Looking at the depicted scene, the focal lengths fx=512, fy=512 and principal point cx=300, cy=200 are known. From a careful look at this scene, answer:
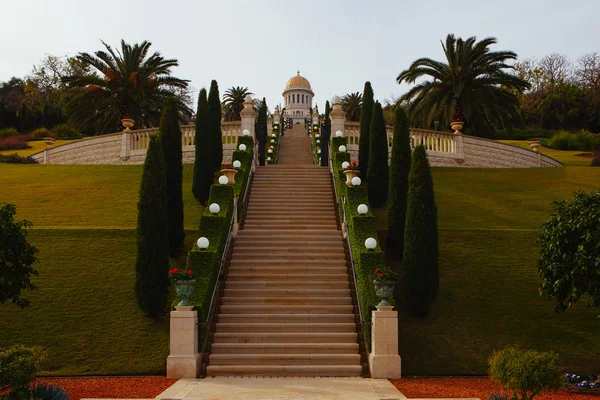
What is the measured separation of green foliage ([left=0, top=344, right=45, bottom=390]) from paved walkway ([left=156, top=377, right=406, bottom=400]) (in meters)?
2.21

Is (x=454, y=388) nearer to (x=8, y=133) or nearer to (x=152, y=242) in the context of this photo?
(x=152, y=242)

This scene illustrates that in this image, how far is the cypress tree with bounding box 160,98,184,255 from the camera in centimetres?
1586

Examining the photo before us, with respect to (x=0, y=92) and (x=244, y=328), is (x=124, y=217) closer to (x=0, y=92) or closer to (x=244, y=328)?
(x=244, y=328)

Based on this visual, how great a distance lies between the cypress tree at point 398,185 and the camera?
16047 mm

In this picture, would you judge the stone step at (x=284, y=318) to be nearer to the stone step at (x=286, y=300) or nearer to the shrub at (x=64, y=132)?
the stone step at (x=286, y=300)

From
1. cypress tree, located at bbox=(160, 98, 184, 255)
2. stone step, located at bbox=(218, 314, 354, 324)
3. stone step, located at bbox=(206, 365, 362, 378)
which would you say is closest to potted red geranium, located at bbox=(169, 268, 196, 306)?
stone step, located at bbox=(206, 365, 362, 378)

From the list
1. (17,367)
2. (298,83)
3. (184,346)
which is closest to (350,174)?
(184,346)

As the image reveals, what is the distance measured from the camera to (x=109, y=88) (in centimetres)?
3141

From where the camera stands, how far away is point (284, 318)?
13.0 m

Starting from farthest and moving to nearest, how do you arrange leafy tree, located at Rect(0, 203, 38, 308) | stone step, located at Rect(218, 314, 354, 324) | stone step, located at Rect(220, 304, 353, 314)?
stone step, located at Rect(220, 304, 353, 314) < stone step, located at Rect(218, 314, 354, 324) < leafy tree, located at Rect(0, 203, 38, 308)

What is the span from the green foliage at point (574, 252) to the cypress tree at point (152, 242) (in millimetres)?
8910

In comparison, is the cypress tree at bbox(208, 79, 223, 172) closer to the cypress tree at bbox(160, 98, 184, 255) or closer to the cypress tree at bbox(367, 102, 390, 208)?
the cypress tree at bbox(160, 98, 184, 255)

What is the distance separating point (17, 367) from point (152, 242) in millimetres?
5524

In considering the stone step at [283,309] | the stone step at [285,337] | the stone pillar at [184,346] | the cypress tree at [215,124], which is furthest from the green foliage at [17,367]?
the cypress tree at [215,124]
